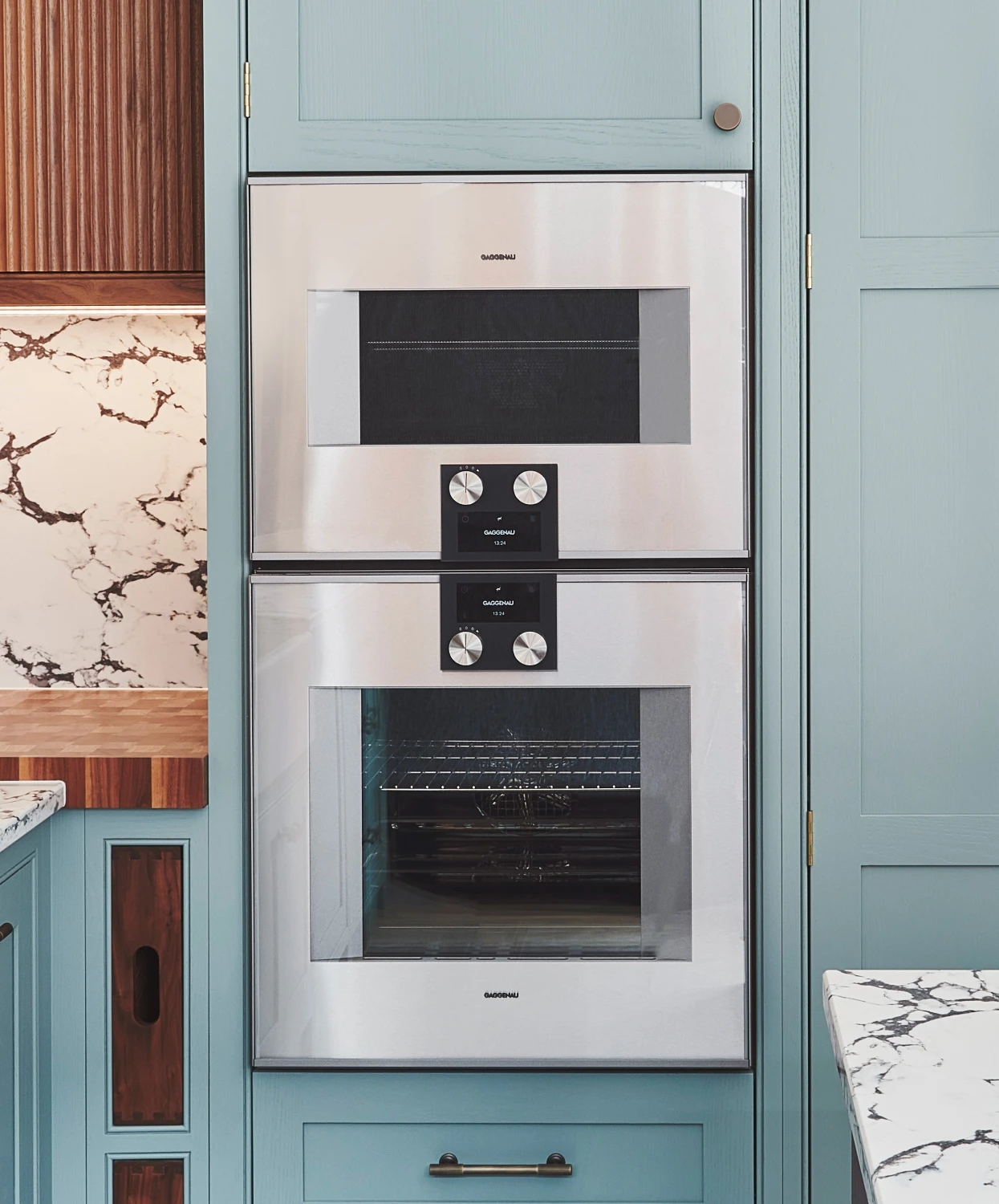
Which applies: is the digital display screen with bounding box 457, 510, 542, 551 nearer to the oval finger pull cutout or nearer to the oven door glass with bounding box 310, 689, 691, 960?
the oven door glass with bounding box 310, 689, 691, 960

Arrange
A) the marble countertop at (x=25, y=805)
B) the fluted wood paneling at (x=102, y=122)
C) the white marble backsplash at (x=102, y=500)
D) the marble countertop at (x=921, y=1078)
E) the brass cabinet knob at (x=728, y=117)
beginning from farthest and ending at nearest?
1. the white marble backsplash at (x=102, y=500)
2. the fluted wood paneling at (x=102, y=122)
3. the brass cabinet knob at (x=728, y=117)
4. the marble countertop at (x=25, y=805)
5. the marble countertop at (x=921, y=1078)

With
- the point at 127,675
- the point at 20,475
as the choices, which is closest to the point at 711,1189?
the point at 127,675

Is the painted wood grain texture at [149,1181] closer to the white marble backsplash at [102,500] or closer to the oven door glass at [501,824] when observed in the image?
the oven door glass at [501,824]

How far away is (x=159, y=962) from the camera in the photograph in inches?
55.4

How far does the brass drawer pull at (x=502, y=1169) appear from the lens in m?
1.37

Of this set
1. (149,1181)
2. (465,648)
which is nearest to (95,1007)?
(149,1181)

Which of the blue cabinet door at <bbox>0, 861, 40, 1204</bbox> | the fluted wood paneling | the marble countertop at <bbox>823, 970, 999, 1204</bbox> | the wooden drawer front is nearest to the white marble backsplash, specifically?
the fluted wood paneling

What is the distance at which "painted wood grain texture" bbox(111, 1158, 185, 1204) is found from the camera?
4.60ft

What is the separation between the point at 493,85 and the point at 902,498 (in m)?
0.80

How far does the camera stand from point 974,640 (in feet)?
4.53

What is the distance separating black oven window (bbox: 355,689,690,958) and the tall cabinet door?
23 cm

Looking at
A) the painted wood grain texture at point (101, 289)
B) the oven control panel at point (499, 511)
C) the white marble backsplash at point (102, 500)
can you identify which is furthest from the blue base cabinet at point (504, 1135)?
the painted wood grain texture at point (101, 289)

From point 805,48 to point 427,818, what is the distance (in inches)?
46.3

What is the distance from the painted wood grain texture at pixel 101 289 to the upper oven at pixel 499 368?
348 mm
